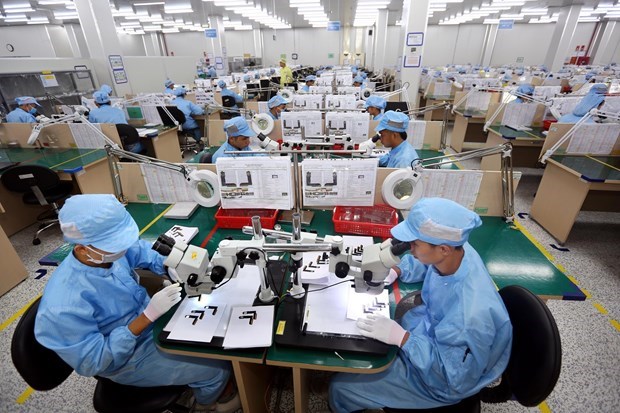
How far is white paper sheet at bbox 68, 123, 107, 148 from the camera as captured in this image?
→ 3.76m

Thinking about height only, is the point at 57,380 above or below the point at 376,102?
below

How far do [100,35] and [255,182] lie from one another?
23.6 feet

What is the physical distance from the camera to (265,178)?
6.42 ft

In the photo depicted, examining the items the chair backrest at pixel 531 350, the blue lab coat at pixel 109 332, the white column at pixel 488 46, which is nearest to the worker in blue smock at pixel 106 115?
the blue lab coat at pixel 109 332

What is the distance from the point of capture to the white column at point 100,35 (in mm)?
6176

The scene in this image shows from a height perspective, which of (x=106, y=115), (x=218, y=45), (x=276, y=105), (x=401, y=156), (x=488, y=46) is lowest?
(x=401, y=156)

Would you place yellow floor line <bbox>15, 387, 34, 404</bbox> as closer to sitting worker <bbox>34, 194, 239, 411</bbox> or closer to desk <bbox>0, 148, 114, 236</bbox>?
sitting worker <bbox>34, 194, 239, 411</bbox>

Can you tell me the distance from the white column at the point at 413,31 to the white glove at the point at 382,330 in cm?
645

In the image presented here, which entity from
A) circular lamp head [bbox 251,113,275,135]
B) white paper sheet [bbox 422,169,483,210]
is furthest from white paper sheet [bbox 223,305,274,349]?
circular lamp head [bbox 251,113,275,135]

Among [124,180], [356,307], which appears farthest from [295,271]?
[124,180]

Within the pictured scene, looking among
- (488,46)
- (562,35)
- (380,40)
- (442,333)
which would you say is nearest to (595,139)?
(442,333)

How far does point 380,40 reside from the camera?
41.2 ft

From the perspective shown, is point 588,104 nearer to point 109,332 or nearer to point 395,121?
point 395,121

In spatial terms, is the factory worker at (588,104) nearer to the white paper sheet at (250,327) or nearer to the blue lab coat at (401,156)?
the blue lab coat at (401,156)
